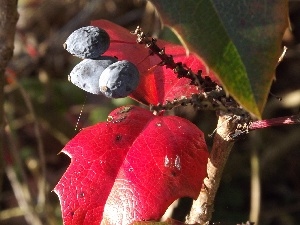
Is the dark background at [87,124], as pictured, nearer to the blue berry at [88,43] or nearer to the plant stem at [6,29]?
the plant stem at [6,29]

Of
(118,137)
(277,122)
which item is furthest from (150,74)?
(277,122)

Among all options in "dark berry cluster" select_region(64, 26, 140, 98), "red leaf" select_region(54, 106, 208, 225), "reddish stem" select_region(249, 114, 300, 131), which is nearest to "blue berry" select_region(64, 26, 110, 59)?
"dark berry cluster" select_region(64, 26, 140, 98)

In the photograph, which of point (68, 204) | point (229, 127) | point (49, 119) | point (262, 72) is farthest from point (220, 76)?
point (49, 119)

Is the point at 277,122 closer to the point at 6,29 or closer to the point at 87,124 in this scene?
the point at 6,29

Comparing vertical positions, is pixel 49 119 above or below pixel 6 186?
above

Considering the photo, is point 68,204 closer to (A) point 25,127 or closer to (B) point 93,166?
(B) point 93,166
